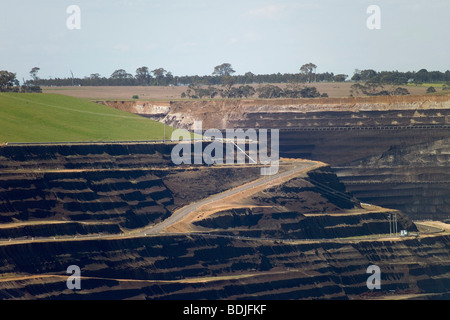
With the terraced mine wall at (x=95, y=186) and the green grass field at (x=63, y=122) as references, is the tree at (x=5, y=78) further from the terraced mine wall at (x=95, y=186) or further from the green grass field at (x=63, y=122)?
the terraced mine wall at (x=95, y=186)

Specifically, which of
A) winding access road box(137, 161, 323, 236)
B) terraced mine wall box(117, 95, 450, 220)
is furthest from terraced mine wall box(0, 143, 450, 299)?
terraced mine wall box(117, 95, 450, 220)

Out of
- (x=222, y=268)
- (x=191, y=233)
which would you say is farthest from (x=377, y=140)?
(x=222, y=268)

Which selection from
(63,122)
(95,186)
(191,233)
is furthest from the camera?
(63,122)

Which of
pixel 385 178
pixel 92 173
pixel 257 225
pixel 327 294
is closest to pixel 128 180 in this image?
pixel 92 173

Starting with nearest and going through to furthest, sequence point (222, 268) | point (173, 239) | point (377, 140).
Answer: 1. point (173, 239)
2. point (222, 268)
3. point (377, 140)

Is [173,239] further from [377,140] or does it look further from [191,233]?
[377,140]
